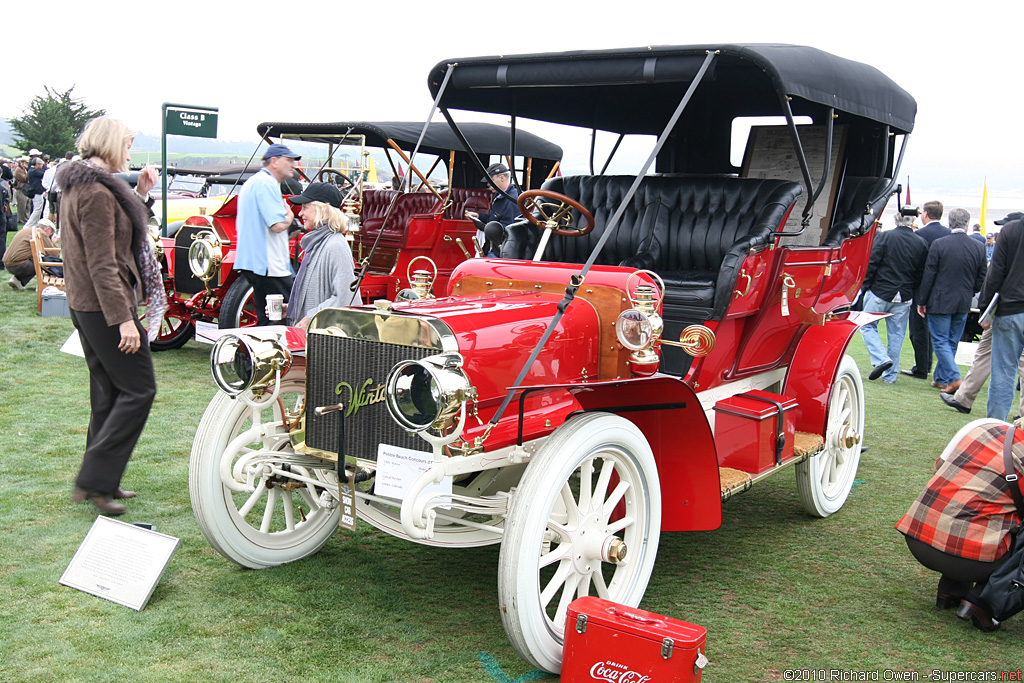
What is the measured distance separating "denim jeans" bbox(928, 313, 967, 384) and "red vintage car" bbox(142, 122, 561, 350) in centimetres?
452

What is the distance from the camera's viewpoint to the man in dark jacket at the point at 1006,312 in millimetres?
5961

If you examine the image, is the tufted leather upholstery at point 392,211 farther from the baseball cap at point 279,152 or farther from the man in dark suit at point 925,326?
the man in dark suit at point 925,326

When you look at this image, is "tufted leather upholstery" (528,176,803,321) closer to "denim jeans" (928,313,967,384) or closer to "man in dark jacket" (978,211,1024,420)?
"man in dark jacket" (978,211,1024,420)

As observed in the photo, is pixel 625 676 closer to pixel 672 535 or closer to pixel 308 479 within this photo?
pixel 308 479

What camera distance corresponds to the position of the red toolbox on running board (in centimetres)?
238

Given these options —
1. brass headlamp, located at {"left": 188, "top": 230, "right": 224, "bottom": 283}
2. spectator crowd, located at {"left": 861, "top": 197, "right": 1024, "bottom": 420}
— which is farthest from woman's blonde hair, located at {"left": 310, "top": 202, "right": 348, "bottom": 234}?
spectator crowd, located at {"left": 861, "top": 197, "right": 1024, "bottom": 420}

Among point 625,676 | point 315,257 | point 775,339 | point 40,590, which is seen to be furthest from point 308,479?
point 775,339

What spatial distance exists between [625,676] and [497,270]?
186cm

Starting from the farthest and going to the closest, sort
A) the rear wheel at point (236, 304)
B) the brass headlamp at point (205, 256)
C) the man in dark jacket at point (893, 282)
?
the man in dark jacket at point (893, 282), the brass headlamp at point (205, 256), the rear wheel at point (236, 304)

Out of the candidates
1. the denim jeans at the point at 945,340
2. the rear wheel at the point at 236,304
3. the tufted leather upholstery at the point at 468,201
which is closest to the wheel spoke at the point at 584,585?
the rear wheel at the point at 236,304

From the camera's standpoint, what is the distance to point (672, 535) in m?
4.19

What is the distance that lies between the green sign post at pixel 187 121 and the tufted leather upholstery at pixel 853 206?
20.1 feet

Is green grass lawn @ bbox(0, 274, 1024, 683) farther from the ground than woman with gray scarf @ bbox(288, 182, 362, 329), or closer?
closer

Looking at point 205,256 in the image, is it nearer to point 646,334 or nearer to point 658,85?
point 658,85
